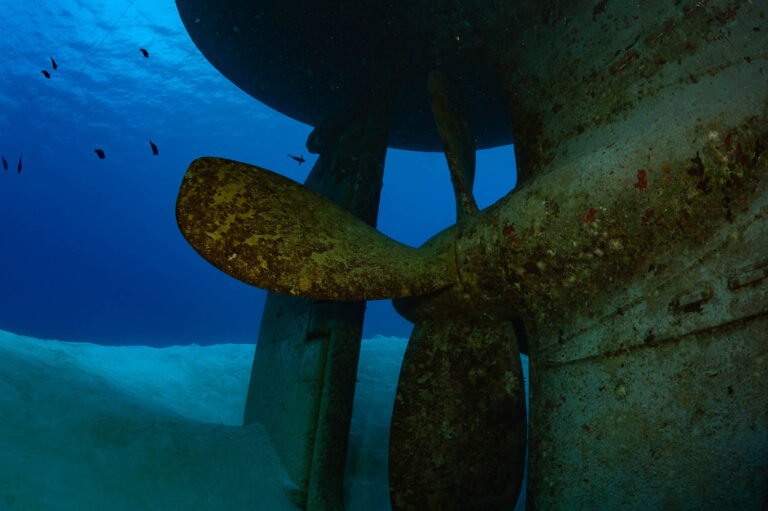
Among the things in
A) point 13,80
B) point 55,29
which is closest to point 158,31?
point 55,29

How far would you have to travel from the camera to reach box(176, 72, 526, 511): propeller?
8.21 ft

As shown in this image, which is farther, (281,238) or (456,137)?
(456,137)

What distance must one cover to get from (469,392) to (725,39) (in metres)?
2.20

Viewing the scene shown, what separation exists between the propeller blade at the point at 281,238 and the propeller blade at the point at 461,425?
559 millimetres

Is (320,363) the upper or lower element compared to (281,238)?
lower

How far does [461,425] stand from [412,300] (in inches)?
33.8

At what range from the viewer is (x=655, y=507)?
6.28 ft

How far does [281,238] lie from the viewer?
259cm

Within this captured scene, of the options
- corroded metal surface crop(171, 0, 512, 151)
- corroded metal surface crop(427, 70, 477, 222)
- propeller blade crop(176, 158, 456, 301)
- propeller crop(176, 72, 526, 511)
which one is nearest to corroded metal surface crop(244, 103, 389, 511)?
corroded metal surface crop(171, 0, 512, 151)

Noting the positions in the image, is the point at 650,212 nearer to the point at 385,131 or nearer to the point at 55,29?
the point at 385,131

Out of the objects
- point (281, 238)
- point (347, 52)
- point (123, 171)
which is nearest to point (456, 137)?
point (347, 52)

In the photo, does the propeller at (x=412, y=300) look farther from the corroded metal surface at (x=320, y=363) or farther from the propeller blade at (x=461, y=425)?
the corroded metal surface at (x=320, y=363)

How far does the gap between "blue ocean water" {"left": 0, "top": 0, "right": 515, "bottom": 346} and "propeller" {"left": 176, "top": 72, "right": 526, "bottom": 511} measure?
84.9 ft

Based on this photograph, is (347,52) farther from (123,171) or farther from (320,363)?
(123,171)
